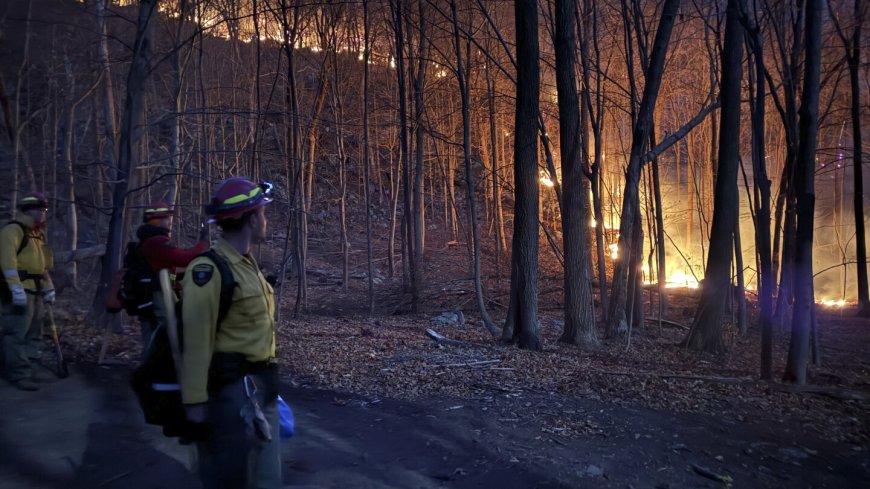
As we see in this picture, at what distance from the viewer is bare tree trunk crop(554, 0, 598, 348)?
1108cm

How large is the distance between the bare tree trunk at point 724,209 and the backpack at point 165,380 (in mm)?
10855

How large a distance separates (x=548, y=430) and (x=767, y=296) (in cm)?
458

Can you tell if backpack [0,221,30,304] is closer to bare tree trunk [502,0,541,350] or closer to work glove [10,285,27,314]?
work glove [10,285,27,314]

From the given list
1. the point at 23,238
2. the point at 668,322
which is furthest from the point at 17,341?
the point at 668,322

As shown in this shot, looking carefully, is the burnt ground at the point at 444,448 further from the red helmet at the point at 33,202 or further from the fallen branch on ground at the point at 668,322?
the fallen branch on ground at the point at 668,322

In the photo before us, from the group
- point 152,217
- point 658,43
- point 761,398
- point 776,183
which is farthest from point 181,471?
point 776,183

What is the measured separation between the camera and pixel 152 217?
571cm

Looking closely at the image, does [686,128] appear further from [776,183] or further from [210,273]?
[776,183]

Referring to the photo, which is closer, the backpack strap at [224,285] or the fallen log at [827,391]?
the backpack strap at [224,285]

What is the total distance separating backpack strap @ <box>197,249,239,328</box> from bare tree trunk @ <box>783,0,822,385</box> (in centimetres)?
752

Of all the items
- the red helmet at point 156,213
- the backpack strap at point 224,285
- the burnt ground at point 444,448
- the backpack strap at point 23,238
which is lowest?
the burnt ground at point 444,448

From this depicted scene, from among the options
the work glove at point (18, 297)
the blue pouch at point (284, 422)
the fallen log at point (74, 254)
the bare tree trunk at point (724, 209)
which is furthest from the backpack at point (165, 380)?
the bare tree trunk at point (724, 209)

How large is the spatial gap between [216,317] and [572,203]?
914cm

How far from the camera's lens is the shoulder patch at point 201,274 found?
2762mm
